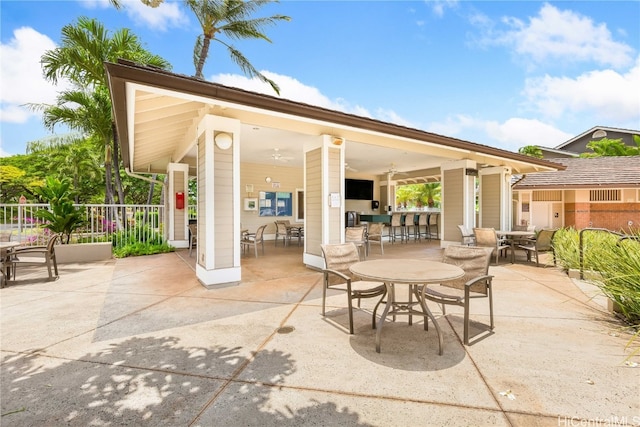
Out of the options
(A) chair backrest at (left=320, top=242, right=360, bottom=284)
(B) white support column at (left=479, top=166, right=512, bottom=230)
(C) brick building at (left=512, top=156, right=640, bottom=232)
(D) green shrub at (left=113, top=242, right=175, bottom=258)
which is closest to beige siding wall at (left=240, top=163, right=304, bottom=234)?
(D) green shrub at (left=113, top=242, right=175, bottom=258)

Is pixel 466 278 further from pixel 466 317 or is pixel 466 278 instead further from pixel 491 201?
pixel 491 201

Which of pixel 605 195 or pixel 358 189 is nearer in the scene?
pixel 605 195

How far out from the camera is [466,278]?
293 cm

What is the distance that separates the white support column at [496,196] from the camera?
356 inches

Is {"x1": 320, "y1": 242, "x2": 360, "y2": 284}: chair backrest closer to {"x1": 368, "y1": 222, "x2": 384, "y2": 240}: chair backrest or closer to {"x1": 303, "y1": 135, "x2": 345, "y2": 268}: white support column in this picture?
{"x1": 303, "y1": 135, "x2": 345, "y2": 268}: white support column

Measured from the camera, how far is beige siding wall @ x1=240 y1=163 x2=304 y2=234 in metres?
10.1

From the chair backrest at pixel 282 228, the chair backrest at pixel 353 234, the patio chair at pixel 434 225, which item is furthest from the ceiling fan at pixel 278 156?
the patio chair at pixel 434 225

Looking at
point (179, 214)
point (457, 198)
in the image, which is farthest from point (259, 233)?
point (457, 198)

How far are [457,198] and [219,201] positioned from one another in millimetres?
6891

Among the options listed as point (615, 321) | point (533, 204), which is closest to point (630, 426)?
point (615, 321)

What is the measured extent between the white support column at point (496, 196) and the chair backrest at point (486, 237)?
3.64 m

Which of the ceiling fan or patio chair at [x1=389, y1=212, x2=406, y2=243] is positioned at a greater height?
the ceiling fan

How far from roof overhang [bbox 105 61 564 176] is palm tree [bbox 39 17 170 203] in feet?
9.55

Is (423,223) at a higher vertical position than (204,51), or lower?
lower
